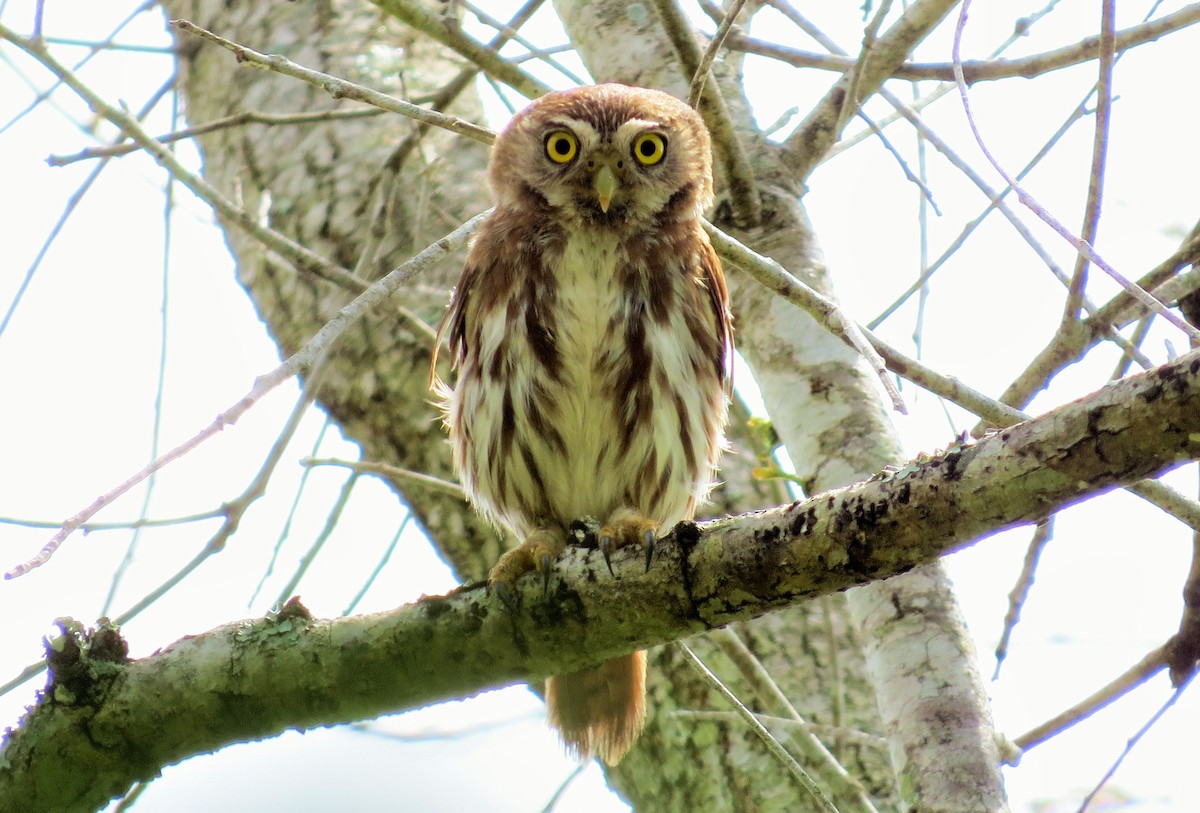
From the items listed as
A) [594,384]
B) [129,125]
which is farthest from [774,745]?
[129,125]

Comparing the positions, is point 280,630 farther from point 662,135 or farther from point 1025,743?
point 662,135

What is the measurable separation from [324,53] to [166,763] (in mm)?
3757

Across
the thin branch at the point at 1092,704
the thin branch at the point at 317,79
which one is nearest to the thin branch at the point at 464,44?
the thin branch at the point at 317,79

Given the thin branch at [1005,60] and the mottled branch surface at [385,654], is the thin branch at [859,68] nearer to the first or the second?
the thin branch at [1005,60]

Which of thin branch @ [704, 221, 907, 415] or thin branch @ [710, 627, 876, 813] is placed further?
thin branch @ [710, 627, 876, 813]

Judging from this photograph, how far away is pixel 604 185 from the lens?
4.27 metres

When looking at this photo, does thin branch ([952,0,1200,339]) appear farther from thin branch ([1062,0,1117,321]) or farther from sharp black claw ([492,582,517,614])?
sharp black claw ([492,582,517,614])

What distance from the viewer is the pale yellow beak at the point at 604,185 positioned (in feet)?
13.9

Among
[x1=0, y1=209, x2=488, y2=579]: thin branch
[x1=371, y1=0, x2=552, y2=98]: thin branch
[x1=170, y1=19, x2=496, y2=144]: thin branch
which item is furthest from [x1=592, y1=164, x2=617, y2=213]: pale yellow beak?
[x1=0, y1=209, x2=488, y2=579]: thin branch

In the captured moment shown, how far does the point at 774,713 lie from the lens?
418cm

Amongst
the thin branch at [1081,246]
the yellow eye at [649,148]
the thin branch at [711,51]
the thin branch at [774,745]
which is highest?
the yellow eye at [649,148]

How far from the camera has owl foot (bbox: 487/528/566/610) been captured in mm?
2947

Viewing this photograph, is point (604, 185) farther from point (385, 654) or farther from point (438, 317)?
point (385, 654)

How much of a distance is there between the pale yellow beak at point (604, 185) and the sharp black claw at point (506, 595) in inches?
67.2
